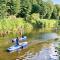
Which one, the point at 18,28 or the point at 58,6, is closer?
the point at 18,28

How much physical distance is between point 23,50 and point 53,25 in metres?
58.6

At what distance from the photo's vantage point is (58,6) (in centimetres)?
12438

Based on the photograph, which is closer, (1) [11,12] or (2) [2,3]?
(2) [2,3]

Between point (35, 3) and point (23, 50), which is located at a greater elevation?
point (35, 3)

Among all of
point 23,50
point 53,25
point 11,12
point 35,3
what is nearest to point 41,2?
point 35,3

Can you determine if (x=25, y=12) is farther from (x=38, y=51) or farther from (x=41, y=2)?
(x=38, y=51)

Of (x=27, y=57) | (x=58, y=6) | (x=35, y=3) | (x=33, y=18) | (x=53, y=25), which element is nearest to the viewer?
(x=27, y=57)

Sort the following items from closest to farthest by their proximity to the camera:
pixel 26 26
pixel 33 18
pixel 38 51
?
pixel 38 51
pixel 26 26
pixel 33 18

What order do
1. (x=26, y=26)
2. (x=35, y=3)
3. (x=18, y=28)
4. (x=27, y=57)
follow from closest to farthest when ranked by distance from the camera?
(x=27, y=57)
(x=18, y=28)
(x=26, y=26)
(x=35, y=3)

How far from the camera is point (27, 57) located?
33.7 meters

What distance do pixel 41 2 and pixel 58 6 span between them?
20538 millimetres

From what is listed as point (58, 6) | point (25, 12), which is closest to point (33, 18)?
point (25, 12)

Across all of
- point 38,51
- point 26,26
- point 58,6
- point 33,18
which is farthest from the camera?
point 58,6

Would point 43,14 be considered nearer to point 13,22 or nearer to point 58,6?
point 58,6
